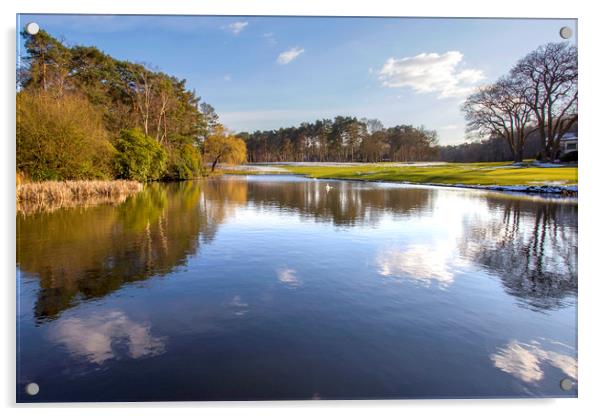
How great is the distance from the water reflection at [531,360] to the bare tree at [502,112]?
561 centimetres

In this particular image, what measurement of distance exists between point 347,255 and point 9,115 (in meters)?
6.09

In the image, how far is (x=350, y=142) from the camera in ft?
40.6

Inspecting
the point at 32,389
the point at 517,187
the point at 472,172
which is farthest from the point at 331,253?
the point at 517,187

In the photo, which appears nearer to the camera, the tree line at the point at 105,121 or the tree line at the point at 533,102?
the tree line at the point at 533,102

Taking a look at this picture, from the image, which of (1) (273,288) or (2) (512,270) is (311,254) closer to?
(1) (273,288)

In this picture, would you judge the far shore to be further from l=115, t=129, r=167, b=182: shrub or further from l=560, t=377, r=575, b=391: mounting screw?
l=560, t=377, r=575, b=391: mounting screw

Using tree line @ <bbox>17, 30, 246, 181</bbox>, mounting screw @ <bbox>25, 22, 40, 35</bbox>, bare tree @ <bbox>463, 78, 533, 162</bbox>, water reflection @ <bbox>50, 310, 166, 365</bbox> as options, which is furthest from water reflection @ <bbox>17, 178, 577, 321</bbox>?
mounting screw @ <bbox>25, 22, 40, 35</bbox>

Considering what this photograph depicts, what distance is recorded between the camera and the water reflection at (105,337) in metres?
3.99

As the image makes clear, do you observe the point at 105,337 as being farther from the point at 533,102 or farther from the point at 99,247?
the point at 533,102

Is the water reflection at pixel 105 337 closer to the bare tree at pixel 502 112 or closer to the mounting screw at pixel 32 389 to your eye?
the mounting screw at pixel 32 389

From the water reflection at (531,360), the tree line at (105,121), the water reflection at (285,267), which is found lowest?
the water reflection at (531,360)

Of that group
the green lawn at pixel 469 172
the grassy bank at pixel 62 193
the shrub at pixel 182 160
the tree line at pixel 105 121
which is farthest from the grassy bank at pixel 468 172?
the shrub at pixel 182 160

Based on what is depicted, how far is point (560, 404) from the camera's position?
13.5 feet
